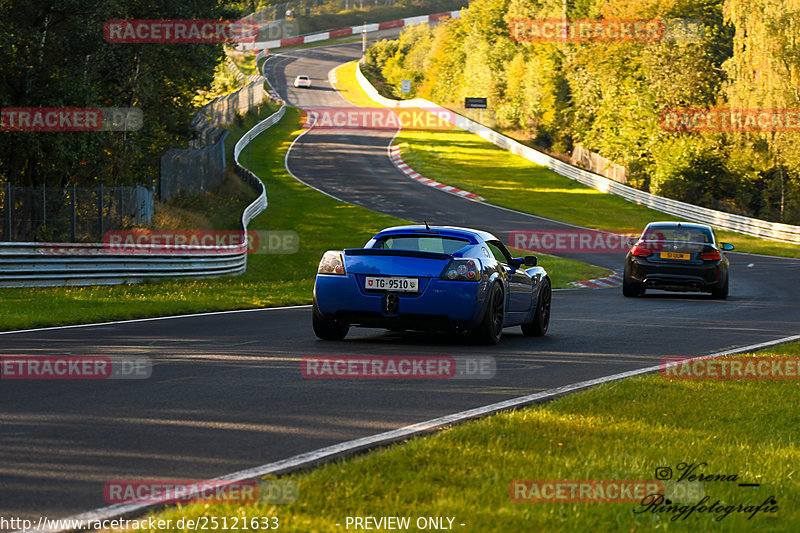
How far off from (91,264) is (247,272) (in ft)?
22.7

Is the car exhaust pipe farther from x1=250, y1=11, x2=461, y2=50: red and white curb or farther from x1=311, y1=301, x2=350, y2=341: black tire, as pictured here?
x1=250, y1=11, x2=461, y2=50: red and white curb

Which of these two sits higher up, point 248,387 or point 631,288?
point 248,387

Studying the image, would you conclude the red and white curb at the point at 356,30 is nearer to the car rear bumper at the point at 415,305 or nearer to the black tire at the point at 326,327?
the black tire at the point at 326,327

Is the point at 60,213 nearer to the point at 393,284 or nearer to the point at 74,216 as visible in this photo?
the point at 74,216

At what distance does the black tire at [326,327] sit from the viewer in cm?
1102

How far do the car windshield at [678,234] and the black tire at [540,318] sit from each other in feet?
24.7

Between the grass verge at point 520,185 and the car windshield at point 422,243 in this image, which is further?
the grass verge at point 520,185

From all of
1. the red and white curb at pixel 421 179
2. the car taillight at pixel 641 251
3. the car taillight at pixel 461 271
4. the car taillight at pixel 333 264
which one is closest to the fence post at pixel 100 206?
the car taillight at pixel 641 251

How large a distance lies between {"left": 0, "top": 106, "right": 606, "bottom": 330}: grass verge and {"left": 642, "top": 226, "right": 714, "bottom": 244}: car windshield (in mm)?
5788

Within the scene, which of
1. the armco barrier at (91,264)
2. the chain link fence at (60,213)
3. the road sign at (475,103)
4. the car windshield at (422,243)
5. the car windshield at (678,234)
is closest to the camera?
the car windshield at (422,243)

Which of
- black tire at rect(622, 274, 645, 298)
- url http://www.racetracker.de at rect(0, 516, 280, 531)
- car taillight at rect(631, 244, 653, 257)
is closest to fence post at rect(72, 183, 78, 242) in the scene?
black tire at rect(622, 274, 645, 298)

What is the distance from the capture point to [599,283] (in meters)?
27.0


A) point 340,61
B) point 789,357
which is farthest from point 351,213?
point 340,61

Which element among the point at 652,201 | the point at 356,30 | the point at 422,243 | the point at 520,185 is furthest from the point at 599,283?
the point at 356,30
